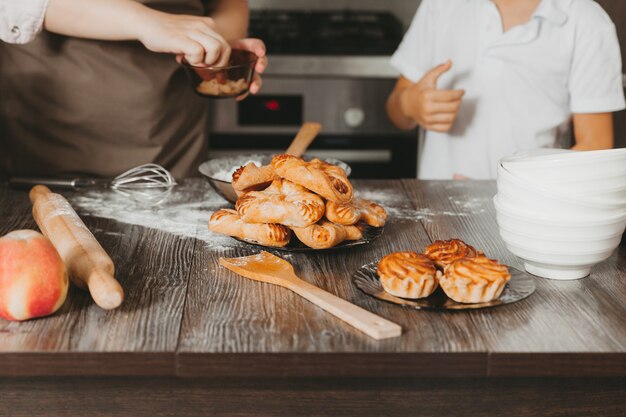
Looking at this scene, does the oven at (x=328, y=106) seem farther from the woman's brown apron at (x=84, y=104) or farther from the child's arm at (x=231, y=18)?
the woman's brown apron at (x=84, y=104)

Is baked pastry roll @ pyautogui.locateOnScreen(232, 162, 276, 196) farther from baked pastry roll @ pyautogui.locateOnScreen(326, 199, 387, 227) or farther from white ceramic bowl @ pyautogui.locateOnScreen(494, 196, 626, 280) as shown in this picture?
white ceramic bowl @ pyautogui.locateOnScreen(494, 196, 626, 280)

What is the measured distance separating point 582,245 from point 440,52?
110 cm

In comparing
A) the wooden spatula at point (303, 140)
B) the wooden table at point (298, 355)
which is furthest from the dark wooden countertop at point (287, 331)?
the wooden spatula at point (303, 140)

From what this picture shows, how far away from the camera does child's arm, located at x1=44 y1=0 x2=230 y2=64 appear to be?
136 cm

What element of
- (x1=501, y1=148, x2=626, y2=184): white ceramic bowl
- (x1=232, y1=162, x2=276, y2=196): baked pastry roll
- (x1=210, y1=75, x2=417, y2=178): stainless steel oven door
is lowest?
(x1=210, y1=75, x2=417, y2=178): stainless steel oven door

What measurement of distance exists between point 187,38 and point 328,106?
130cm

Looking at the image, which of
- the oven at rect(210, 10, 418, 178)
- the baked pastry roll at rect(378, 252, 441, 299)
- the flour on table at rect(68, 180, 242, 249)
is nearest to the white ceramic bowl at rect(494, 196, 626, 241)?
the baked pastry roll at rect(378, 252, 441, 299)

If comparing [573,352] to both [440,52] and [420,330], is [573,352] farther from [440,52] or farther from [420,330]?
[440,52]

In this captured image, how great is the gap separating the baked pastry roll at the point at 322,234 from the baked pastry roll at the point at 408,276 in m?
0.13

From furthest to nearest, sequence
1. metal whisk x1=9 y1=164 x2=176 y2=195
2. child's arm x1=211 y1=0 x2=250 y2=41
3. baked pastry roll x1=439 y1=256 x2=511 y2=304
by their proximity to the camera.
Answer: child's arm x1=211 y1=0 x2=250 y2=41 < metal whisk x1=9 y1=164 x2=176 y2=195 < baked pastry roll x1=439 y1=256 x2=511 y2=304

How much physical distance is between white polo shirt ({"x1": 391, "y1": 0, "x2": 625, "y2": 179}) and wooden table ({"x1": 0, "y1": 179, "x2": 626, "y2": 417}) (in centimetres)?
89

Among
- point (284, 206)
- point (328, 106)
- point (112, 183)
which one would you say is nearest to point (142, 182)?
point (112, 183)

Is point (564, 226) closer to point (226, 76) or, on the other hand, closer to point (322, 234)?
point (322, 234)

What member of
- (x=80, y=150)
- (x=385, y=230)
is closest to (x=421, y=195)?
(x=385, y=230)
